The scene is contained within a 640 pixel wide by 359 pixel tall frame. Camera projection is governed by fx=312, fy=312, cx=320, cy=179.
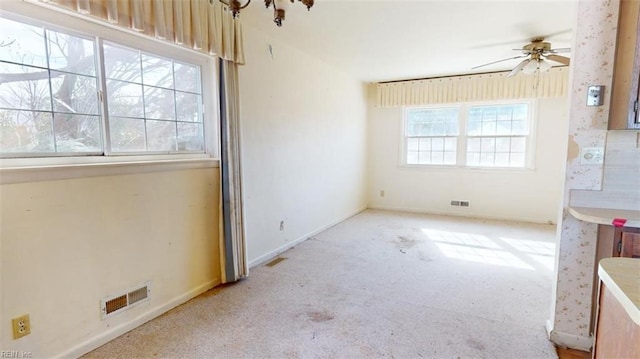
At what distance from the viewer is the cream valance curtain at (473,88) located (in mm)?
4645

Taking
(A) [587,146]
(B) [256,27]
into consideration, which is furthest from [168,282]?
(A) [587,146]

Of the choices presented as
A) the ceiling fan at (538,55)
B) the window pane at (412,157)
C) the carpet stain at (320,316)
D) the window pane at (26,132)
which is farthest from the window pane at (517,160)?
the window pane at (26,132)

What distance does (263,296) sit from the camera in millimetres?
2596

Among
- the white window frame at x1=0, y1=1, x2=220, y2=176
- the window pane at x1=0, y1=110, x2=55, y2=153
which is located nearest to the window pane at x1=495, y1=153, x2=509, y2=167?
the white window frame at x1=0, y1=1, x2=220, y2=176

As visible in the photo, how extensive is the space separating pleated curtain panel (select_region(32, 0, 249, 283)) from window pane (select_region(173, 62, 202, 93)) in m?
0.22

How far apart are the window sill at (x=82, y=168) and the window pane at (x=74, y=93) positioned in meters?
0.31

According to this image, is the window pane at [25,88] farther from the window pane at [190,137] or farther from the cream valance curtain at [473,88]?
the cream valance curtain at [473,88]

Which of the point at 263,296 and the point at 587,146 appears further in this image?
the point at 263,296

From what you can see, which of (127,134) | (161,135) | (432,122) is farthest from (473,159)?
(127,134)

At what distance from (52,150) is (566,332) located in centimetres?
331

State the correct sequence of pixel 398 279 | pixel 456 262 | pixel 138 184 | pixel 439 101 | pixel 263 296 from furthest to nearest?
1. pixel 439 101
2. pixel 456 262
3. pixel 398 279
4. pixel 263 296
5. pixel 138 184

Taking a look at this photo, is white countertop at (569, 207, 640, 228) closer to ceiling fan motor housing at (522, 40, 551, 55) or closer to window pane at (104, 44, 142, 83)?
ceiling fan motor housing at (522, 40, 551, 55)

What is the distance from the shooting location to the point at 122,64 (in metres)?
2.13

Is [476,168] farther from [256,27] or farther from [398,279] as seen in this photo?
[256,27]
